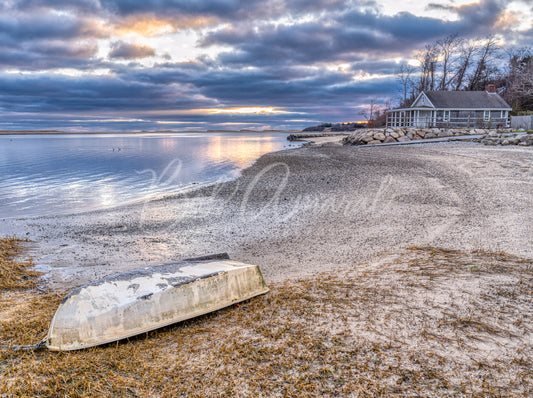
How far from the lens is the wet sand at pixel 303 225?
7.51 meters

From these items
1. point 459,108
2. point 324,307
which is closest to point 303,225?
point 324,307

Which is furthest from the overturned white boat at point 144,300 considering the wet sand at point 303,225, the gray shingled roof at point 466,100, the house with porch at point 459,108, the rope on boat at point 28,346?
the gray shingled roof at point 466,100

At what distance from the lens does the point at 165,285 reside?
4.28m

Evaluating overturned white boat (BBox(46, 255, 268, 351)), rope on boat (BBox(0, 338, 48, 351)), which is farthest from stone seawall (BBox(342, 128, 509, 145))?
rope on boat (BBox(0, 338, 48, 351))

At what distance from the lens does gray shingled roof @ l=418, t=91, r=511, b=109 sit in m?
47.4

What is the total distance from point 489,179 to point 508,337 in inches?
494

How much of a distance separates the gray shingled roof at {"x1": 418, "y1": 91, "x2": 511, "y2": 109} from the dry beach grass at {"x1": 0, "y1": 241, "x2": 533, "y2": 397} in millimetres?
49535

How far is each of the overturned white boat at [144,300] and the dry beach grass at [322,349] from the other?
14cm

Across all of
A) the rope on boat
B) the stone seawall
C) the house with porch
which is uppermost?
the house with porch

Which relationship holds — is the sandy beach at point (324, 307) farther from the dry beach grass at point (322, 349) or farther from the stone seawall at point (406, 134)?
the stone seawall at point (406, 134)

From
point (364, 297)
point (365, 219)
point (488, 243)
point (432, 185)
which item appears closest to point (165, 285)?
point (364, 297)

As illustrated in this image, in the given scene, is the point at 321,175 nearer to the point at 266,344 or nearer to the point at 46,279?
the point at 46,279

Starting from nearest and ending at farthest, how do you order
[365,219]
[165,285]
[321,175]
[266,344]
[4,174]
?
[266,344]
[165,285]
[365,219]
[321,175]
[4,174]

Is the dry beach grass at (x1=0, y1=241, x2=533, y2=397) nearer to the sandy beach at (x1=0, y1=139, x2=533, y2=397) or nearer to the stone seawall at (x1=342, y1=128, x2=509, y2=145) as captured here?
the sandy beach at (x1=0, y1=139, x2=533, y2=397)
